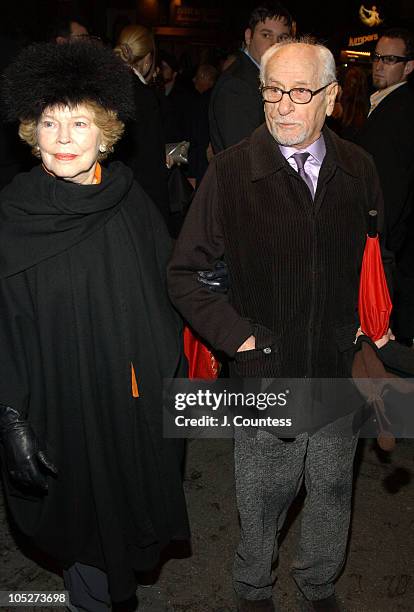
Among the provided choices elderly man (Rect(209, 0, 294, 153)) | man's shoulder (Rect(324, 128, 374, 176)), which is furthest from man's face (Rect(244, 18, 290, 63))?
man's shoulder (Rect(324, 128, 374, 176))

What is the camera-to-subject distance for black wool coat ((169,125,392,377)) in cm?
240

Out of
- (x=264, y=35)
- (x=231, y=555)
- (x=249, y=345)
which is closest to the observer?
(x=249, y=345)

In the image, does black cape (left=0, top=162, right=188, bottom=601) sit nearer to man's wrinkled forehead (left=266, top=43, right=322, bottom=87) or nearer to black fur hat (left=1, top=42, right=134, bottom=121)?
black fur hat (left=1, top=42, right=134, bottom=121)

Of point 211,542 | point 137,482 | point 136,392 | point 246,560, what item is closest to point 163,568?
point 211,542

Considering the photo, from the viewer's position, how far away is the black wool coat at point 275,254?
94.7 inches

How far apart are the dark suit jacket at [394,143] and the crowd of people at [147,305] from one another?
206cm

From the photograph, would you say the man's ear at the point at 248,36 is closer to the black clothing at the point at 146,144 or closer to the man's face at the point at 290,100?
the black clothing at the point at 146,144

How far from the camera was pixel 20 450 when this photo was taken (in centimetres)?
235

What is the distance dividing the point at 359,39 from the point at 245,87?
1516 cm

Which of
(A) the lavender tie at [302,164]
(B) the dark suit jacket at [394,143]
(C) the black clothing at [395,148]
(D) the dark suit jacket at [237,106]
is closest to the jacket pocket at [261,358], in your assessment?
(A) the lavender tie at [302,164]

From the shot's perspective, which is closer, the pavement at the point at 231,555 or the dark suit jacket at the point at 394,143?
the pavement at the point at 231,555

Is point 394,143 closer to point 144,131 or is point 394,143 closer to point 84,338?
point 144,131

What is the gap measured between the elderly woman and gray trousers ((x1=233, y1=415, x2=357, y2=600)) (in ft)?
0.94
